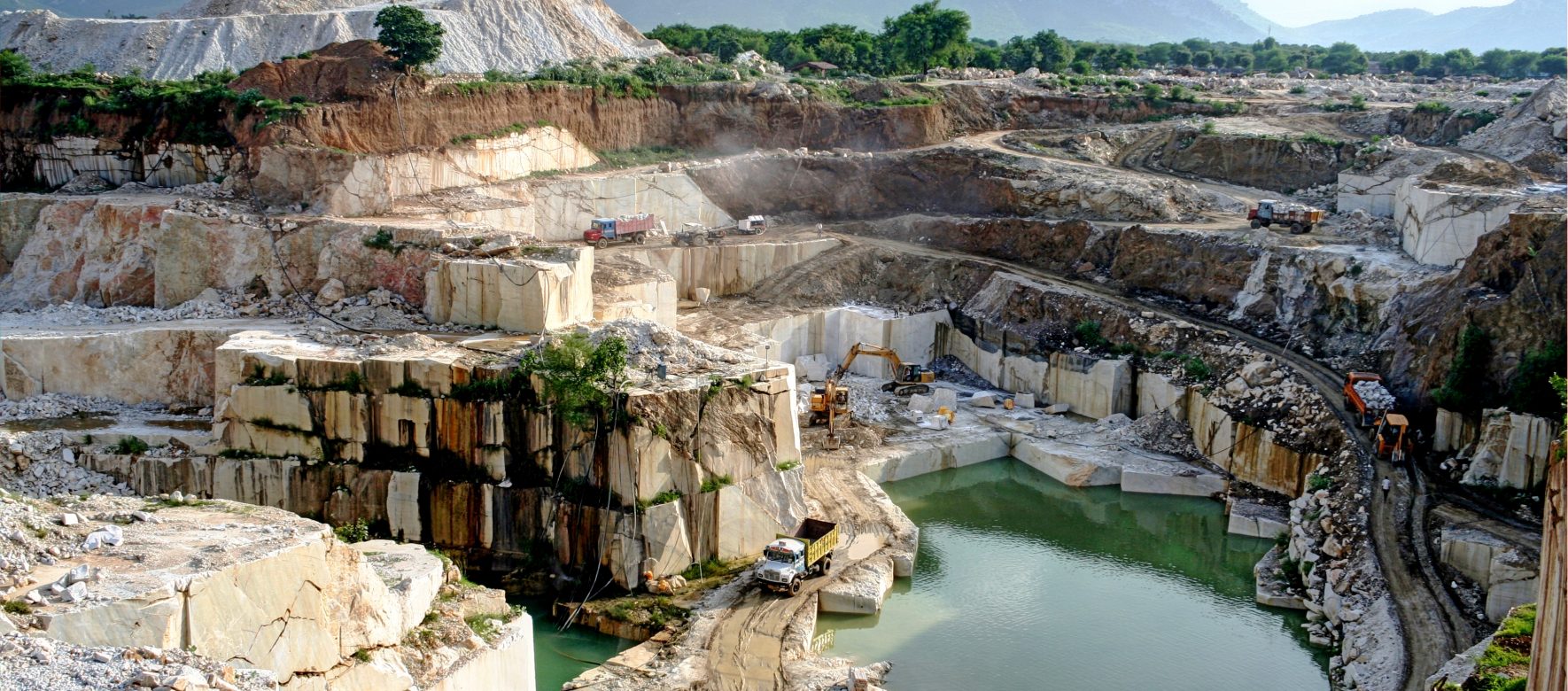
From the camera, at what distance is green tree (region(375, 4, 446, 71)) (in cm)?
4984

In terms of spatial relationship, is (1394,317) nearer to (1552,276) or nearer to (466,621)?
(1552,276)

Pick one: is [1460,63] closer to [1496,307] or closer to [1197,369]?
[1197,369]

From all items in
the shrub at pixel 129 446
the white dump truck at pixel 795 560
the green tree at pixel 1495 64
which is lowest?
the white dump truck at pixel 795 560

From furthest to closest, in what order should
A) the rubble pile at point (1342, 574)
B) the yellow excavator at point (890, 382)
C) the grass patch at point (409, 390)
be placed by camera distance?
the yellow excavator at point (890, 382), the grass patch at point (409, 390), the rubble pile at point (1342, 574)

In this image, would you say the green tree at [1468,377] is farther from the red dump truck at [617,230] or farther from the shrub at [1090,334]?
the red dump truck at [617,230]

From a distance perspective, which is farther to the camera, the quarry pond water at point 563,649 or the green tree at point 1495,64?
the green tree at point 1495,64

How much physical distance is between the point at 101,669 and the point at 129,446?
20.9m

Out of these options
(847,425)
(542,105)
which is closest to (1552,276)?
(847,425)

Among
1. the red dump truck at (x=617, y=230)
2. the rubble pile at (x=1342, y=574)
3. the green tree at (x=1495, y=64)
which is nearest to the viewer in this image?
the rubble pile at (x=1342, y=574)

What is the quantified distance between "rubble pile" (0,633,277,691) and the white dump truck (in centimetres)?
1533

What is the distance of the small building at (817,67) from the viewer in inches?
3086

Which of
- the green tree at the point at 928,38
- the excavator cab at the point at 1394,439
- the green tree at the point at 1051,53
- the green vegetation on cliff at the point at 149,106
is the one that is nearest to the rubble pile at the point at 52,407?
the green vegetation on cliff at the point at 149,106

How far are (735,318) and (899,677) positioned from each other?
21952 millimetres

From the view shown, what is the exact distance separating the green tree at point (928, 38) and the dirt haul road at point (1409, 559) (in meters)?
41.2
